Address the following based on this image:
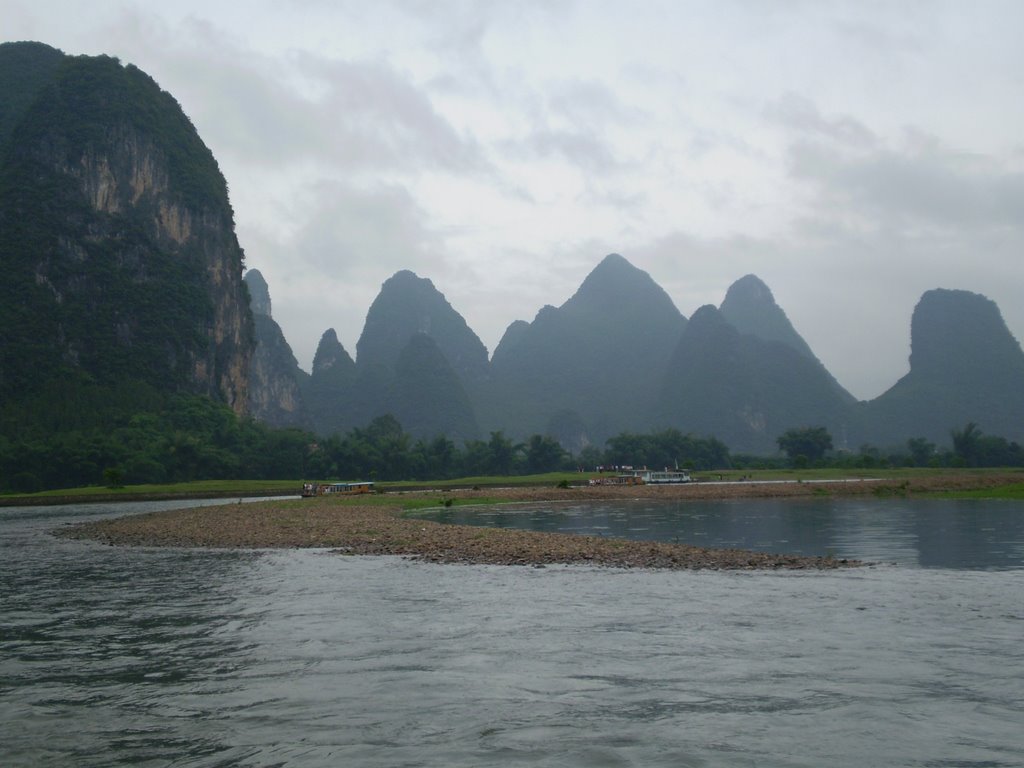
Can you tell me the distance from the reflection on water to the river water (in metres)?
3.86

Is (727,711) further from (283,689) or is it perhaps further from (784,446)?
(784,446)

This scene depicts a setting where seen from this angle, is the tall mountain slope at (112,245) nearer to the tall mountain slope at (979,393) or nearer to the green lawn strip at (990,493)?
the green lawn strip at (990,493)

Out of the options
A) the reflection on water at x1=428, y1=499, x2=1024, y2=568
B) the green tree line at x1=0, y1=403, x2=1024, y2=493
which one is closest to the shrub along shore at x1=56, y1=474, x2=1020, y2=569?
the reflection on water at x1=428, y1=499, x2=1024, y2=568

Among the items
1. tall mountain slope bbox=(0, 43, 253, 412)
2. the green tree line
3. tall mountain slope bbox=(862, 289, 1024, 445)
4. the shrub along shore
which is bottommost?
the shrub along shore

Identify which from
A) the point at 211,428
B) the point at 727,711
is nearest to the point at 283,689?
the point at 727,711

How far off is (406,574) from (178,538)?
14804 millimetres

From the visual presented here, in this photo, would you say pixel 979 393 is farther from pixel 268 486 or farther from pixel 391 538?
pixel 391 538

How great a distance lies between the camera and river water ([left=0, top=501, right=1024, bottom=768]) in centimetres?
758

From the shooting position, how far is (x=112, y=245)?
5251 inches

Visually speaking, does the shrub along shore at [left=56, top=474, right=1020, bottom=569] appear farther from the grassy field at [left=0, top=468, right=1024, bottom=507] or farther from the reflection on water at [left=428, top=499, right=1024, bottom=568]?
the grassy field at [left=0, top=468, right=1024, bottom=507]

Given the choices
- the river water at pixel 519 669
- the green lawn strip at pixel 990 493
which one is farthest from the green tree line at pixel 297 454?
the river water at pixel 519 669

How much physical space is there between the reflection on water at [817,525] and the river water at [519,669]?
3.86 m

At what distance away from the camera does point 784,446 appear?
111562 millimetres

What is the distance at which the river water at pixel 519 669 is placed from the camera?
24.9 ft
